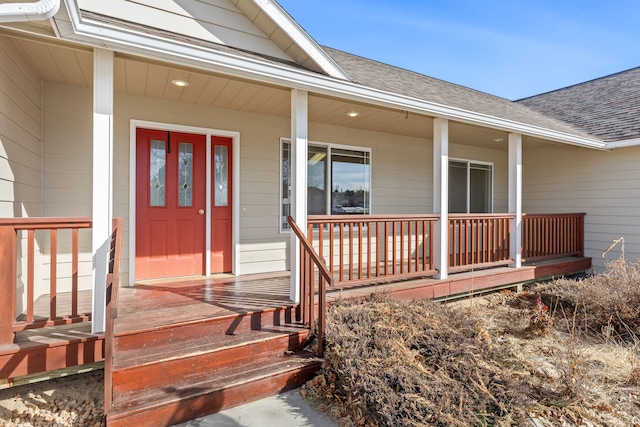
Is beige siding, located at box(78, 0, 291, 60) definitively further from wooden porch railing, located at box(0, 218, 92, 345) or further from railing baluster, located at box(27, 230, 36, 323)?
railing baluster, located at box(27, 230, 36, 323)

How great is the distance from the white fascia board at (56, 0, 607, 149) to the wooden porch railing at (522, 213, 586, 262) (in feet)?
8.12

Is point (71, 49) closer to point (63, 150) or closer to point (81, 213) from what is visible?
point (63, 150)

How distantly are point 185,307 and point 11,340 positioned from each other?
4.21 feet

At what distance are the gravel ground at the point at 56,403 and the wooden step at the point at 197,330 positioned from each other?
54 cm

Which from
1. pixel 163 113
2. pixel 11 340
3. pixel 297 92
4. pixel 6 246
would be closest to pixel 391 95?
pixel 297 92

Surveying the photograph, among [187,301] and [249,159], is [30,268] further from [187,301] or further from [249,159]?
[249,159]

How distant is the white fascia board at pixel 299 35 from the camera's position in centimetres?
382

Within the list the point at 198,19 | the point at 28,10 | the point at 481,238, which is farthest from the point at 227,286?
the point at 481,238

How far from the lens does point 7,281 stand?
2.65m

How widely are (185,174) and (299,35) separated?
92.0 inches

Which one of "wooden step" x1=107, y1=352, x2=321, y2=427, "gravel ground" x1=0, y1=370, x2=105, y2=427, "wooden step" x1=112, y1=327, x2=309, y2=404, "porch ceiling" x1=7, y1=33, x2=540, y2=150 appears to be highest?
"porch ceiling" x1=7, y1=33, x2=540, y2=150

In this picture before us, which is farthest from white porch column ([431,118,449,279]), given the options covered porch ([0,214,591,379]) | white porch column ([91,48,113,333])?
white porch column ([91,48,113,333])

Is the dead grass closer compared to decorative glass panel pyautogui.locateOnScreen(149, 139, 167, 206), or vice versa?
the dead grass

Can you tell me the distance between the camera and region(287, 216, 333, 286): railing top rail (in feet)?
10.2
